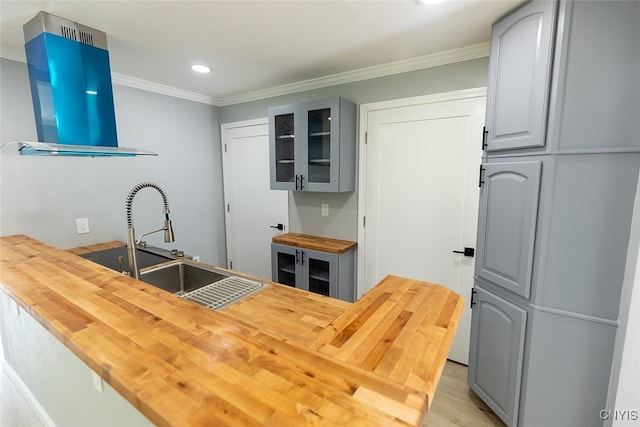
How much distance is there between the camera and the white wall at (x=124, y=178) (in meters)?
2.15

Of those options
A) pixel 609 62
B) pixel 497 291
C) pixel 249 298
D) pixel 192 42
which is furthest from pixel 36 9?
pixel 497 291

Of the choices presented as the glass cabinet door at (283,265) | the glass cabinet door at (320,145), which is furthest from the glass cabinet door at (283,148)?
the glass cabinet door at (283,265)

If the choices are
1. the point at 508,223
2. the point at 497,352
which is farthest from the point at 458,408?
the point at 508,223

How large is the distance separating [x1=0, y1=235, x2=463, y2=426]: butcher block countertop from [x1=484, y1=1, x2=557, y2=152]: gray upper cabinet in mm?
943

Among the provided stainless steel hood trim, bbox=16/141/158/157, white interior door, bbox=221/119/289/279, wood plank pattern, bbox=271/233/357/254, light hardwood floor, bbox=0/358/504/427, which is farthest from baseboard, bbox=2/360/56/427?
white interior door, bbox=221/119/289/279

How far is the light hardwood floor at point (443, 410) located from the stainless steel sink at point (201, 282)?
1.02 metres

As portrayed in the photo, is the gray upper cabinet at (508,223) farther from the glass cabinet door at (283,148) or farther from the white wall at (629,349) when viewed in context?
the glass cabinet door at (283,148)

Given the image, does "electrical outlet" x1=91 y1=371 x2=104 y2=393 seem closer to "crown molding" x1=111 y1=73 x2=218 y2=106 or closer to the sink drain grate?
the sink drain grate

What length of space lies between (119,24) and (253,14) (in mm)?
841

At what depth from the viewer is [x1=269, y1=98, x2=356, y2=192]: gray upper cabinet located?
2.47 meters

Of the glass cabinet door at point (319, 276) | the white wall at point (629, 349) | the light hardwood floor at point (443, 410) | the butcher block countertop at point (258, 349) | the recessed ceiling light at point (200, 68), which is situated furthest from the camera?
the glass cabinet door at point (319, 276)

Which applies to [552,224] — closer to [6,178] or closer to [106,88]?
[106,88]

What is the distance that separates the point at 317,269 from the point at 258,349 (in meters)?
1.88

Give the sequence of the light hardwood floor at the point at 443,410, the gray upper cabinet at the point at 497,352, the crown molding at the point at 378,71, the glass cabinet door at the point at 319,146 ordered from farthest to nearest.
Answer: the glass cabinet door at the point at 319,146 < the crown molding at the point at 378,71 < the light hardwood floor at the point at 443,410 < the gray upper cabinet at the point at 497,352
